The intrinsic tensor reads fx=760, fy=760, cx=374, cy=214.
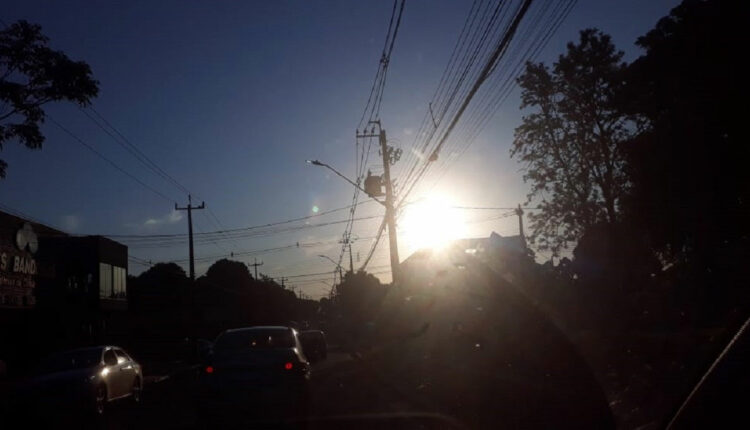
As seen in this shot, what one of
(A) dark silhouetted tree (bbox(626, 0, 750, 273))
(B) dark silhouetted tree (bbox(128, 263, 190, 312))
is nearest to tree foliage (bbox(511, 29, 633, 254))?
(A) dark silhouetted tree (bbox(626, 0, 750, 273))

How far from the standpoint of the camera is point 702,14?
72.1ft

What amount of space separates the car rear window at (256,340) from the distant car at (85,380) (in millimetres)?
3780

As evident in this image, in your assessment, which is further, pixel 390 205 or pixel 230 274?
pixel 230 274

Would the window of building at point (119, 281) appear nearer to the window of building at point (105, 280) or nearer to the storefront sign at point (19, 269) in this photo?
the window of building at point (105, 280)

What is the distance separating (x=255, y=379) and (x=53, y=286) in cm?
2482

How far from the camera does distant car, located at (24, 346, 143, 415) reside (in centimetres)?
1416

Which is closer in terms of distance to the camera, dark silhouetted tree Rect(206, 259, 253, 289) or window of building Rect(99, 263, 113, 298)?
window of building Rect(99, 263, 113, 298)

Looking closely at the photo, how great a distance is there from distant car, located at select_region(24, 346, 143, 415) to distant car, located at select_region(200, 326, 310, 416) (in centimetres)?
402

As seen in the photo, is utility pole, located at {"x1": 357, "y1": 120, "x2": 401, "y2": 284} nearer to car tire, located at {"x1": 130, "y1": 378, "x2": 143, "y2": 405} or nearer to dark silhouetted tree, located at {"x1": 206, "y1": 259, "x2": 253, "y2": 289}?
car tire, located at {"x1": 130, "y1": 378, "x2": 143, "y2": 405}

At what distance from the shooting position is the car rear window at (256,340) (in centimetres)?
1230

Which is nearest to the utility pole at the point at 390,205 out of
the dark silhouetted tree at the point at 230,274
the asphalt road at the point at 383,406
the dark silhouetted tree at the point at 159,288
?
the asphalt road at the point at 383,406

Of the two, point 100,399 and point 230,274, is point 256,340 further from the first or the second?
point 230,274

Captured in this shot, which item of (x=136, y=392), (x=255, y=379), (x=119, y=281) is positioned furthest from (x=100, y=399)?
(x=119, y=281)

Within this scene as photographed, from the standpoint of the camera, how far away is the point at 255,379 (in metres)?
11.5
